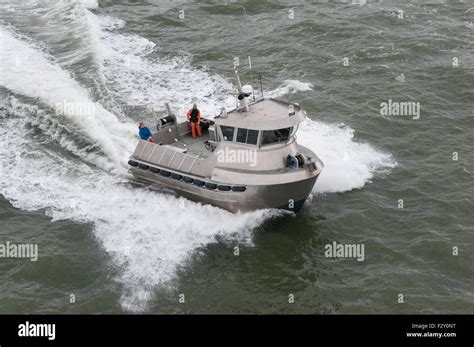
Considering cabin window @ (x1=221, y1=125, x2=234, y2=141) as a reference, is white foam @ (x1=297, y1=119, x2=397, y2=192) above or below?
below

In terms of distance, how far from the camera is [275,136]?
19953mm

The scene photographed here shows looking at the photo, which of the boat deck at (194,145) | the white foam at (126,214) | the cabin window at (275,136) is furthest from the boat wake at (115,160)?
the cabin window at (275,136)

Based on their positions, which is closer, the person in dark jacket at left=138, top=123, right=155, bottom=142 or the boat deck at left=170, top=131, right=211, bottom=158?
the boat deck at left=170, top=131, right=211, bottom=158

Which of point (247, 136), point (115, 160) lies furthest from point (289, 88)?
point (247, 136)

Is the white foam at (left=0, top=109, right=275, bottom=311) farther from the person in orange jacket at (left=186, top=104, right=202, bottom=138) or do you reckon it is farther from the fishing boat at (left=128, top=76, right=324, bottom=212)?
the person in orange jacket at (left=186, top=104, right=202, bottom=138)

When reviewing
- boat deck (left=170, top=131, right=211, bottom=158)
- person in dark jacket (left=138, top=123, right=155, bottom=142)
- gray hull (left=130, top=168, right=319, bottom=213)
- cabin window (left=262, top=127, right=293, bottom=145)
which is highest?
cabin window (left=262, top=127, right=293, bottom=145)

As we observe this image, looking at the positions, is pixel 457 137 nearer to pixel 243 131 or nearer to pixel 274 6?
pixel 243 131

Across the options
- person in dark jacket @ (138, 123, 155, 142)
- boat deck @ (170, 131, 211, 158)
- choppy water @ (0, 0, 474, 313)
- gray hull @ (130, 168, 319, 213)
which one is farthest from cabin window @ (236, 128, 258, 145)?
person in dark jacket @ (138, 123, 155, 142)

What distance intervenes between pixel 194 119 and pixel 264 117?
4490 millimetres

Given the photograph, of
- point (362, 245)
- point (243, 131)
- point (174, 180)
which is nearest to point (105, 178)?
point (174, 180)

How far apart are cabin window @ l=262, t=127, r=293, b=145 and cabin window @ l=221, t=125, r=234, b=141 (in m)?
1.25

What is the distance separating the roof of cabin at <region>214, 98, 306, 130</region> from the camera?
1955 cm

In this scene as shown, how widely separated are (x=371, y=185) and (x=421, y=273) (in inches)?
219

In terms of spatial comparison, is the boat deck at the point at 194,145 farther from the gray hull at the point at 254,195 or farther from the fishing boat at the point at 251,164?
the gray hull at the point at 254,195
